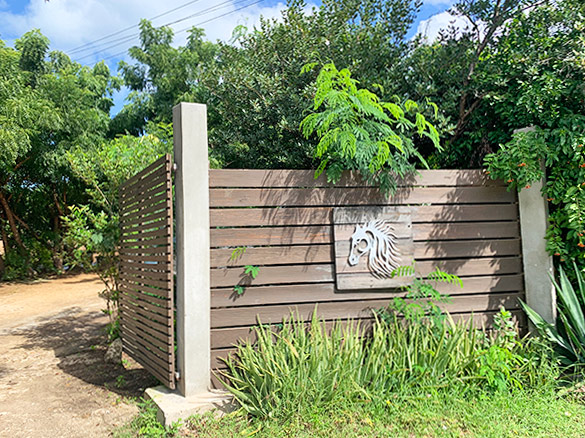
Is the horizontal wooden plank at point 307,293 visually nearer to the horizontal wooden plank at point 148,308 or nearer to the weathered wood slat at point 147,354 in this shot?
the horizontal wooden plank at point 148,308

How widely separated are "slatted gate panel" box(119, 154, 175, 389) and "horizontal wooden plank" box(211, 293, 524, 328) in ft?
1.45

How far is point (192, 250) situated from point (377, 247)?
1.51m

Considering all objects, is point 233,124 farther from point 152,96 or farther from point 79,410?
point 152,96

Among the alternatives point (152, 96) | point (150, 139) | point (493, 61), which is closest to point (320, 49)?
point (493, 61)

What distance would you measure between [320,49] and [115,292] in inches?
158

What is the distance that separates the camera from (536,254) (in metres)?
3.72

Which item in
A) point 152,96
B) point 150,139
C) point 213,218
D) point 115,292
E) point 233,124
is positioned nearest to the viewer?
point 213,218

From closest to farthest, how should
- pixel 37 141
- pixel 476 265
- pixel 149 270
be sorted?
pixel 149 270
pixel 476 265
pixel 37 141

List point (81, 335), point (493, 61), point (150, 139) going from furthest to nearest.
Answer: point (81, 335), point (150, 139), point (493, 61)

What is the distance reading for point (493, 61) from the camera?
173 inches

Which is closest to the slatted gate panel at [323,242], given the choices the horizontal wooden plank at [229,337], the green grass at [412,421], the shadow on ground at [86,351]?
the horizontal wooden plank at [229,337]

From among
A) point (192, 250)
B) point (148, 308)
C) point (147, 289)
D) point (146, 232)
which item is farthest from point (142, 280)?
point (192, 250)

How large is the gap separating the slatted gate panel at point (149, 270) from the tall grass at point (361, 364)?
60 cm

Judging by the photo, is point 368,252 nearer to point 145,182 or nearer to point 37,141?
point 145,182
